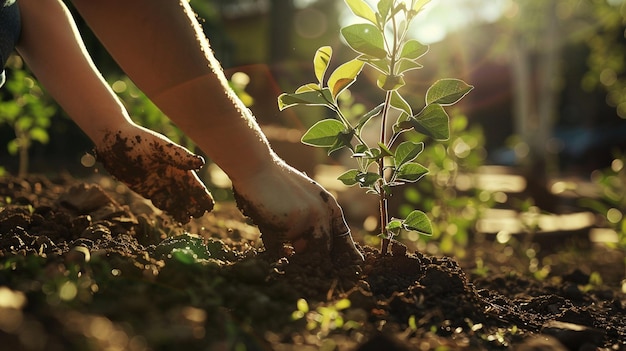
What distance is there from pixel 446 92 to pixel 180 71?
2.47 feet

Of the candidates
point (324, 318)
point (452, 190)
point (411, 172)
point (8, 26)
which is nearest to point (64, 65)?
point (8, 26)

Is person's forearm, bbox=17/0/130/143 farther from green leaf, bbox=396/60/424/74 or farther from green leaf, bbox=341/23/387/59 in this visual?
green leaf, bbox=396/60/424/74

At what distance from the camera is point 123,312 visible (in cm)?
124

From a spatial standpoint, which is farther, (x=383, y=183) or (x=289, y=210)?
(x=383, y=183)

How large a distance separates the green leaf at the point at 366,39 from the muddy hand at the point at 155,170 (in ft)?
1.87

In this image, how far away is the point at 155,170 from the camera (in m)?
1.92

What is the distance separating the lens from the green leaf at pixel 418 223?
6.34 feet

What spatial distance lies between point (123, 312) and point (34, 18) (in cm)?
133

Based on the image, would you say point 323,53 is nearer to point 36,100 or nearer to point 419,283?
point 419,283

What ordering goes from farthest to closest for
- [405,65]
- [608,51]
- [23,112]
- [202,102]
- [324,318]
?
1. [608,51]
2. [23,112]
3. [405,65]
4. [202,102]
5. [324,318]

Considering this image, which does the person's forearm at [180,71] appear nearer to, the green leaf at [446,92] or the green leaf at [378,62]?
the green leaf at [378,62]

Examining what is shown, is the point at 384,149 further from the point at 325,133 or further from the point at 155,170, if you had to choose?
the point at 155,170

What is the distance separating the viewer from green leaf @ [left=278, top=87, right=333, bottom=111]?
6.07 ft

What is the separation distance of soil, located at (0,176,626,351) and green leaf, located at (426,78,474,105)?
0.47 metres
